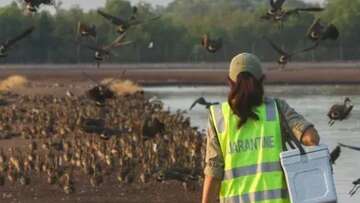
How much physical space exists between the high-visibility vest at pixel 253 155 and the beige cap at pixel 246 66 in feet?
0.62

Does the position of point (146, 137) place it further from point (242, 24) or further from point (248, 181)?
point (242, 24)

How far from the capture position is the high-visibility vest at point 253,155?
7.04 meters

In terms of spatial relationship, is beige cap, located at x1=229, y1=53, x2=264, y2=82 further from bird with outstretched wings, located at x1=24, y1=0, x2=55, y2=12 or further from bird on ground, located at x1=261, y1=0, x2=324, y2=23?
bird on ground, located at x1=261, y1=0, x2=324, y2=23

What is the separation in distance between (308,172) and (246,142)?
1.50 ft

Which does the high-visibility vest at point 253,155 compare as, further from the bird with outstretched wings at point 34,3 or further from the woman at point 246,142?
the bird with outstretched wings at point 34,3

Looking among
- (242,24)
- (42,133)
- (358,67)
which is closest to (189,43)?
(242,24)

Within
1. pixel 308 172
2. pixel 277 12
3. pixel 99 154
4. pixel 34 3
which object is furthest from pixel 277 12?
pixel 308 172

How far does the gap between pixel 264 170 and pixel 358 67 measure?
299 feet

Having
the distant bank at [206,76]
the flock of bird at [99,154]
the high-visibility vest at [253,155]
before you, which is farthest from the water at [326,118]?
the high-visibility vest at [253,155]

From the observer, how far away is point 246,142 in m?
7.10

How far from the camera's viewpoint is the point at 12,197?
19.3 m

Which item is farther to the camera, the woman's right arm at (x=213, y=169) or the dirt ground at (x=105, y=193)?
the dirt ground at (x=105, y=193)

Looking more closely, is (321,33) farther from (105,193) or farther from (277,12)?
(105,193)

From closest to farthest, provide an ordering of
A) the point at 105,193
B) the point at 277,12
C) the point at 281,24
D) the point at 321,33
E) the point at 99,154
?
the point at 277,12, the point at 281,24, the point at 321,33, the point at 105,193, the point at 99,154
